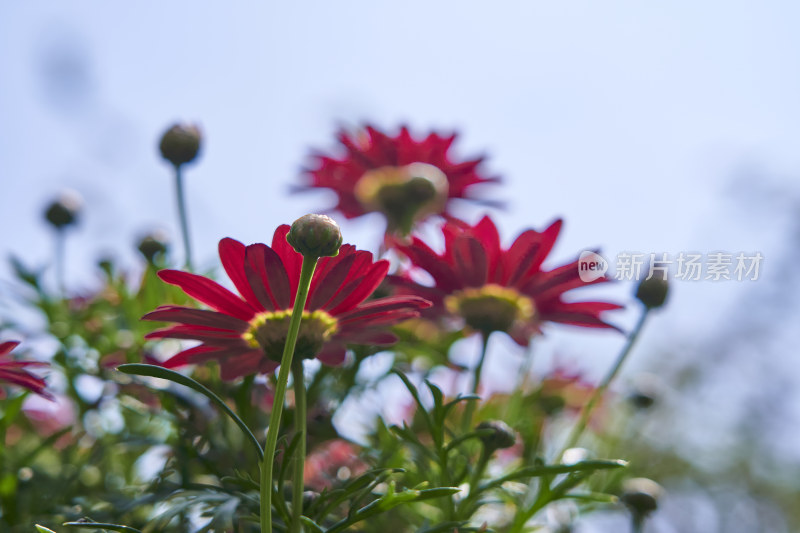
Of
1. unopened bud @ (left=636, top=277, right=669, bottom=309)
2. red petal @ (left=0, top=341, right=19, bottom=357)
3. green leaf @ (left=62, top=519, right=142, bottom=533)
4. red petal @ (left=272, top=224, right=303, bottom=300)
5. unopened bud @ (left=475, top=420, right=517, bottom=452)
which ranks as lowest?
unopened bud @ (left=475, top=420, right=517, bottom=452)

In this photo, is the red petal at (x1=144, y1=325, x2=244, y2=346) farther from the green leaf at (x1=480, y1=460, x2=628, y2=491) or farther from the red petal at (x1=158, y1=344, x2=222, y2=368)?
the green leaf at (x1=480, y1=460, x2=628, y2=491)

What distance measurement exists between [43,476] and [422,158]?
1.46 feet

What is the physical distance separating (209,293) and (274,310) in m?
0.04

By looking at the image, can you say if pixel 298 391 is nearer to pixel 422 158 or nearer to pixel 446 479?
pixel 446 479

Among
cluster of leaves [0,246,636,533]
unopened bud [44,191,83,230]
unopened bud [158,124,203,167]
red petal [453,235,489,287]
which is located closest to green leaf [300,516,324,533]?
cluster of leaves [0,246,636,533]

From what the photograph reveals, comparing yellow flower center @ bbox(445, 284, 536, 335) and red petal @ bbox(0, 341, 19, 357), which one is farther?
yellow flower center @ bbox(445, 284, 536, 335)

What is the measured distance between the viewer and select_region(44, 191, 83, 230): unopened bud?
771 mm

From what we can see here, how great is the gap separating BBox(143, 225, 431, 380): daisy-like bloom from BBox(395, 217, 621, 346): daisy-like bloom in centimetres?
8

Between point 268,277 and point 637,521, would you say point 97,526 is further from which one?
point 637,521

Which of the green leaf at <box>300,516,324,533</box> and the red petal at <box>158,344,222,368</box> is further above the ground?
the red petal at <box>158,344,222,368</box>

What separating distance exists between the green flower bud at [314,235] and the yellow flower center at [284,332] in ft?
0.30

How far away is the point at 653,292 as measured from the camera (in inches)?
22.3

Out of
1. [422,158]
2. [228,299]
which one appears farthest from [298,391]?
[422,158]

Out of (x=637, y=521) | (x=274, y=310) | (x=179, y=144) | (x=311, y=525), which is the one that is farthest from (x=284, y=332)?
(x=637, y=521)
